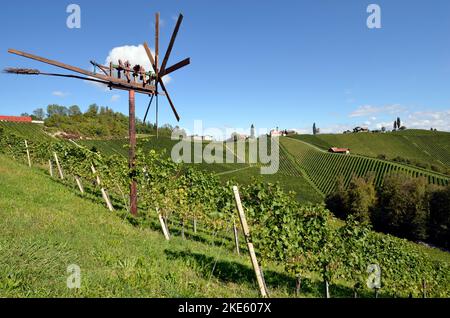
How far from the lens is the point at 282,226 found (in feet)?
25.8

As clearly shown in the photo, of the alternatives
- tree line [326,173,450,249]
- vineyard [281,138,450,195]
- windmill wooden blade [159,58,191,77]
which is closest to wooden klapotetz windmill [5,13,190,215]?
windmill wooden blade [159,58,191,77]

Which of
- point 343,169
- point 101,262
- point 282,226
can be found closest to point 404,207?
point 343,169

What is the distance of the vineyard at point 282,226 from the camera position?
7.97m

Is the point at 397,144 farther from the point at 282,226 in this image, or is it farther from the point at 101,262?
the point at 101,262

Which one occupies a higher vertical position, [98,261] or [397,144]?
[397,144]

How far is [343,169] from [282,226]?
79.9 meters

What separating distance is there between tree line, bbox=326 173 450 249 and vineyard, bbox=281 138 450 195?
10.1m

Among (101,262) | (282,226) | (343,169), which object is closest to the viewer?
(101,262)
